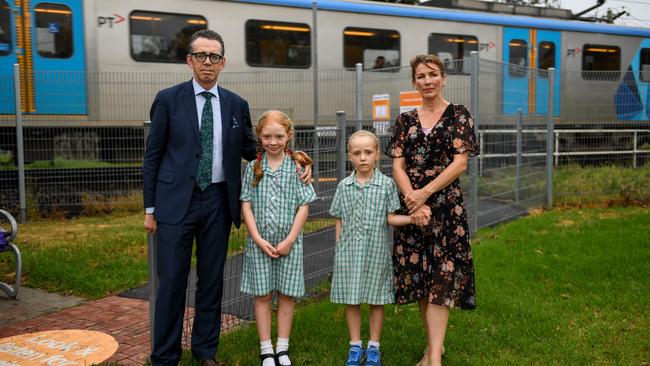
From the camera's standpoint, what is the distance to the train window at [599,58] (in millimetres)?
15398

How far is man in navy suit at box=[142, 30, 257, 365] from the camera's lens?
3.44 metres

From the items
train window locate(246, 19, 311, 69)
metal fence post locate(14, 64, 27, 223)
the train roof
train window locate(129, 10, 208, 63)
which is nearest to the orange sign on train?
train window locate(246, 19, 311, 69)

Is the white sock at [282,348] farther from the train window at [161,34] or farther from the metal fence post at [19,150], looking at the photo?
the train window at [161,34]

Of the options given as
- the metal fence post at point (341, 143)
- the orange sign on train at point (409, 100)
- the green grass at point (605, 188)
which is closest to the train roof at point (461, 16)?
the orange sign on train at point (409, 100)

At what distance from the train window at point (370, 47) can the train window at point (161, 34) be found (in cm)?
298

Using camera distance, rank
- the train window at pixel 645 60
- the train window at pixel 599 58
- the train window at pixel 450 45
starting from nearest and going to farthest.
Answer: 1. the train window at pixel 450 45
2. the train window at pixel 599 58
3. the train window at pixel 645 60

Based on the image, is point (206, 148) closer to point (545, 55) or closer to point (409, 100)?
point (409, 100)

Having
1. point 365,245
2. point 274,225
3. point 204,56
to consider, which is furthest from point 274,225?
point 204,56

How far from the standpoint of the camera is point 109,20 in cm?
1031

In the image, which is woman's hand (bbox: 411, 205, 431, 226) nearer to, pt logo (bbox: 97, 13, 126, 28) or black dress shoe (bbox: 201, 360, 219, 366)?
black dress shoe (bbox: 201, 360, 219, 366)

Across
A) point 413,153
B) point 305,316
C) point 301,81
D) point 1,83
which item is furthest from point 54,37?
point 413,153

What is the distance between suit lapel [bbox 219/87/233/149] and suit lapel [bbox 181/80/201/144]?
0.16 meters

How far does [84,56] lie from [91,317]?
21.6 ft

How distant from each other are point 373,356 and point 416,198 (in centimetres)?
100
